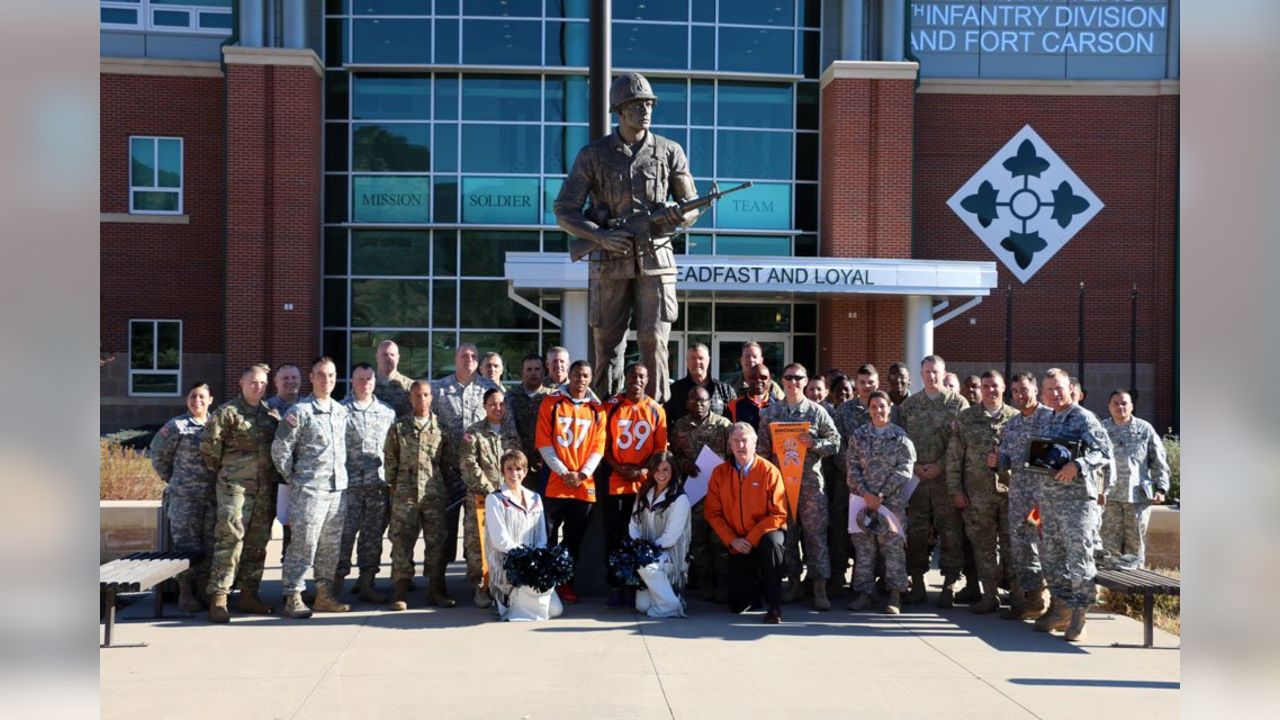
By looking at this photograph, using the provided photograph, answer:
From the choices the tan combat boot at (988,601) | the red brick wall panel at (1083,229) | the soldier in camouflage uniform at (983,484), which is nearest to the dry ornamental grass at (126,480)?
the soldier in camouflage uniform at (983,484)

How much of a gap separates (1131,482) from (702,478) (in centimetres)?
345

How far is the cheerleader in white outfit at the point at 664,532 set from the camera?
8.18 meters

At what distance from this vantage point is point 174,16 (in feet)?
81.4

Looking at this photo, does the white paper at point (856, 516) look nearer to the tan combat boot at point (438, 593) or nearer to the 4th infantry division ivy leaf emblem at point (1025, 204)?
the tan combat boot at point (438, 593)

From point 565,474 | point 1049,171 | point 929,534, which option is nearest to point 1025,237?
point 1049,171

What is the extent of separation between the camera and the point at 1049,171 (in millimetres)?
25484

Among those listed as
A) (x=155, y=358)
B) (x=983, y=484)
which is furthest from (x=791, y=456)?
(x=155, y=358)

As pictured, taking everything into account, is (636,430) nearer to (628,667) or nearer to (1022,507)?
Result: (628,667)

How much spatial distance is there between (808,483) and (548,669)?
2.95 metres

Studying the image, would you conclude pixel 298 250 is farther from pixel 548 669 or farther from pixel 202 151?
pixel 548 669

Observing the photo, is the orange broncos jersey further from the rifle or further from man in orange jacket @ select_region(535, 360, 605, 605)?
the rifle

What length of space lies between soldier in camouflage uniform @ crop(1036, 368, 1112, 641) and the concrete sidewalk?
0.35 m

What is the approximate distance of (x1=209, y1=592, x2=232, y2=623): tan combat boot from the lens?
7949 mm

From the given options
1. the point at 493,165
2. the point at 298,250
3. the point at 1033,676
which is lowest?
the point at 1033,676
